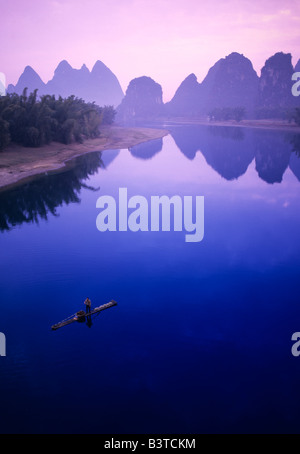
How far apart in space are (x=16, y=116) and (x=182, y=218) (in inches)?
1562

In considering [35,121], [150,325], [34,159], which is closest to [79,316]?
[150,325]

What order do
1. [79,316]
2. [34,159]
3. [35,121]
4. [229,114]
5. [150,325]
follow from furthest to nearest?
[229,114] < [35,121] < [34,159] < [150,325] < [79,316]

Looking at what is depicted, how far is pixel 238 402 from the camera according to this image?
1021 centimetres

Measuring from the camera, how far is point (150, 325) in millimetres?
14000

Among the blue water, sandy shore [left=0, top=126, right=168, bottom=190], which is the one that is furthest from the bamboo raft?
sandy shore [left=0, top=126, right=168, bottom=190]

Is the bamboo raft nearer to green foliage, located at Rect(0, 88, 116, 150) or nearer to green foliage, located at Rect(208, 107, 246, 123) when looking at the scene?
green foliage, located at Rect(0, 88, 116, 150)

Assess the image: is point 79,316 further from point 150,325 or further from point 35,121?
point 35,121

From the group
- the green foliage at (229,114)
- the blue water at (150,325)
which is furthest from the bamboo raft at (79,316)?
the green foliage at (229,114)

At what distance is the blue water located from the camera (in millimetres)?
9883

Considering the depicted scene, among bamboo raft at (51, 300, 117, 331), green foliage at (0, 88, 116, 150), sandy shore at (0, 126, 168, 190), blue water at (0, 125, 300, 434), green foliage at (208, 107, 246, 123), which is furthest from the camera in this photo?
green foliage at (208, 107, 246, 123)

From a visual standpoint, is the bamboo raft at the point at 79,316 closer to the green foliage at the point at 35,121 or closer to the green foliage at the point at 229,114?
the green foliage at the point at 35,121

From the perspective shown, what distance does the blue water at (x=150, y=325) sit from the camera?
9.88 meters

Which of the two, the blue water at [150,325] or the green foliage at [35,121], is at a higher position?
the green foliage at [35,121]

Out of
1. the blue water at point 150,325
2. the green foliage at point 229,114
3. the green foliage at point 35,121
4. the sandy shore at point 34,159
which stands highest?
the green foliage at point 229,114
